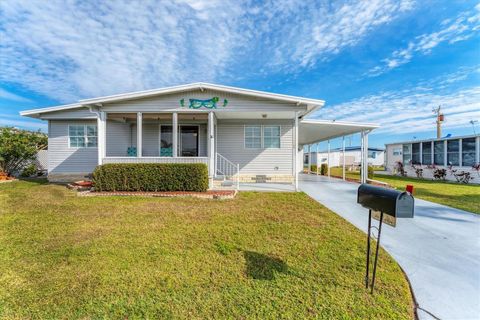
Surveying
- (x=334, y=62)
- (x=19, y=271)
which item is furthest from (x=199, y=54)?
(x=19, y=271)

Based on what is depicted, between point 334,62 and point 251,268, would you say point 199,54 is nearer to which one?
point 334,62

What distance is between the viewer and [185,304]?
6.93 ft

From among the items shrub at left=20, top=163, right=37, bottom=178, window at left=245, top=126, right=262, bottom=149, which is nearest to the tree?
shrub at left=20, top=163, right=37, bottom=178

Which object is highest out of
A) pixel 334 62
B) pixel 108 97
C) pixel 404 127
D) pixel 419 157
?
pixel 334 62

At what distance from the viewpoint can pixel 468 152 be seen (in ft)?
43.2

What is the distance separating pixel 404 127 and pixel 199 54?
81.0 ft

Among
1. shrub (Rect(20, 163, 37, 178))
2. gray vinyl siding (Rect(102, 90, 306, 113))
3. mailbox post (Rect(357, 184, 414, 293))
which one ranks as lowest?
shrub (Rect(20, 163, 37, 178))

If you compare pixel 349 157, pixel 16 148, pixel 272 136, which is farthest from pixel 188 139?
pixel 349 157

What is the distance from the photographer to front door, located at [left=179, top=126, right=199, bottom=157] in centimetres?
1041

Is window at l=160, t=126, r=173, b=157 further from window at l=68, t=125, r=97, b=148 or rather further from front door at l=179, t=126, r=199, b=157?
window at l=68, t=125, r=97, b=148

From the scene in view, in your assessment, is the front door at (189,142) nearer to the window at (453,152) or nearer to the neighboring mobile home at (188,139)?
the neighboring mobile home at (188,139)

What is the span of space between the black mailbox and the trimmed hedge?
588 cm

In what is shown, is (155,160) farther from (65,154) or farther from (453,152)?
(453,152)

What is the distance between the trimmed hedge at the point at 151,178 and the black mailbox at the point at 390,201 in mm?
5880
